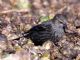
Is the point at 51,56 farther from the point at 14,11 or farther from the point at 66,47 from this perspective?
the point at 14,11

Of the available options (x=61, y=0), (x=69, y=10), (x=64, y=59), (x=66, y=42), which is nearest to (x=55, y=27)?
(x=66, y=42)

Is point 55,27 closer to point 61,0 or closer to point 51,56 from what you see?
point 51,56

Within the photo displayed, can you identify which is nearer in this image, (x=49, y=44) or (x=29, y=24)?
(x=49, y=44)

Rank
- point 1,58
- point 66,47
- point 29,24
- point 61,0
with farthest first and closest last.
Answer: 1. point 61,0
2. point 29,24
3. point 66,47
4. point 1,58

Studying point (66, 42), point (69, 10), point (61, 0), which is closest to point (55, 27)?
point (66, 42)

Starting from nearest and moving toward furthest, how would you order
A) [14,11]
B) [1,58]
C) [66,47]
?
[1,58] < [66,47] < [14,11]

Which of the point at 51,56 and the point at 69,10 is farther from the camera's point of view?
the point at 69,10

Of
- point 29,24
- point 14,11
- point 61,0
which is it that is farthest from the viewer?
point 61,0

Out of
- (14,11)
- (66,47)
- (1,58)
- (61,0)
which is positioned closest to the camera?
(1,58)
